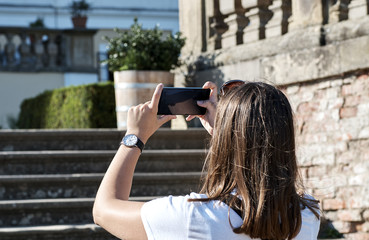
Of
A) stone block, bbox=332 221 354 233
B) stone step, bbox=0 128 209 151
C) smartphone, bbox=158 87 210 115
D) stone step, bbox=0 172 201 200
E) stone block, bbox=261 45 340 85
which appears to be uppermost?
stone block, bbox=261 45 340 85

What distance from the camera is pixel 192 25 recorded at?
22.7 feet

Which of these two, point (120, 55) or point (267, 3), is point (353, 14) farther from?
point (120, 55)

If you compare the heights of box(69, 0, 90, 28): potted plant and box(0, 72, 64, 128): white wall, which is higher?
box(69, 0, 90, 28): potted plant

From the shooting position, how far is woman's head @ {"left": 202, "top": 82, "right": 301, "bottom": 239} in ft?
5.34

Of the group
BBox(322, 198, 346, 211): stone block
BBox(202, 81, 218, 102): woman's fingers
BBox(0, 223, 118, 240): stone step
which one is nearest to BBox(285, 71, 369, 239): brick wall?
BBox(322, 198, 346, 211): stone block

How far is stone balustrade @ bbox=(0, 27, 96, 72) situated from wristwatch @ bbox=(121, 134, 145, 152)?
1202cm

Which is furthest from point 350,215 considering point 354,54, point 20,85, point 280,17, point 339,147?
point 20,85

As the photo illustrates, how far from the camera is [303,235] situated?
1720 millimetres

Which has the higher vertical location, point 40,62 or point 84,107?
point 40,62

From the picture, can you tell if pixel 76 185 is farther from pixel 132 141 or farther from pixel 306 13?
pixel 132 141

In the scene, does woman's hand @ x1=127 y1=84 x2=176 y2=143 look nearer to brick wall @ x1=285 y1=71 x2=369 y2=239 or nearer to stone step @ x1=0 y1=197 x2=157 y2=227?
brick wall @ x1=285 y1=71 x2=369 y2=239

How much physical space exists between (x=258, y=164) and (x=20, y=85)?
13.3 meters

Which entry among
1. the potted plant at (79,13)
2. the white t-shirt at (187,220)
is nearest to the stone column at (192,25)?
the white t-shirt at (187,220)

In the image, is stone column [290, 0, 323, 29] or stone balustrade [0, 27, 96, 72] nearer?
stone column [290, 0, 323, 29]
